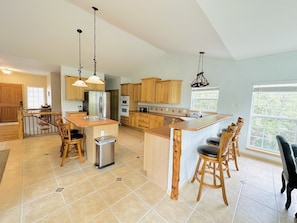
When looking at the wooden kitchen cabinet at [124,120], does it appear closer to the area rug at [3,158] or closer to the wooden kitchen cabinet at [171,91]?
the wooden kitchen cabinet at [171,91]

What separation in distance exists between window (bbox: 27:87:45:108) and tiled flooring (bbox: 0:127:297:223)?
6.29m

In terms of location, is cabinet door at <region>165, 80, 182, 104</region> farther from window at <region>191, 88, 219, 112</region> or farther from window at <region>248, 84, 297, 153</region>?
window at <region>248, 84, 297, 153</region>

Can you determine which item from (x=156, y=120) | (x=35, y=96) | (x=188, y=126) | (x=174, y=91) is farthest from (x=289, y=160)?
(x=35, y=96)

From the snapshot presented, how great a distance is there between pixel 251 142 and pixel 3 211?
5129mm

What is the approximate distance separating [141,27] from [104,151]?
2750 mm

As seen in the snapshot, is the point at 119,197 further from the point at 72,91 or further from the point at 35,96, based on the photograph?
the point at 35,96

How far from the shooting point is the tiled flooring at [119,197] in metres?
1.65

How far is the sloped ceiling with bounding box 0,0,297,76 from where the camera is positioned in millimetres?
1690

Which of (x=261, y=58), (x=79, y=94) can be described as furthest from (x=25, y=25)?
(x=261, y=58)

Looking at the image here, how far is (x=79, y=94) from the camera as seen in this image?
5.33m

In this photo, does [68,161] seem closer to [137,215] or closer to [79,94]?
[137,215]

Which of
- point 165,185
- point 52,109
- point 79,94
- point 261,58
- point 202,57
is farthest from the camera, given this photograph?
point 52,109

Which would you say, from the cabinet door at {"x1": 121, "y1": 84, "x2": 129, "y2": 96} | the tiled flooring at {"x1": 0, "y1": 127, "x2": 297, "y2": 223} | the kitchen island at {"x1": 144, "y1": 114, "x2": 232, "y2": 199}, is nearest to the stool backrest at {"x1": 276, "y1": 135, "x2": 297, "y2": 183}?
the tiled flooring at {"x1": 0, "y1": 127, "x2": 297, "y2": 223}

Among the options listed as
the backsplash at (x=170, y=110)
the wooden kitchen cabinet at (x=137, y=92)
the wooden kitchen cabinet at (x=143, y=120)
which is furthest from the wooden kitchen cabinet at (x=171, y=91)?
the wooden kitchen cabinet at (x=137, y=92)
